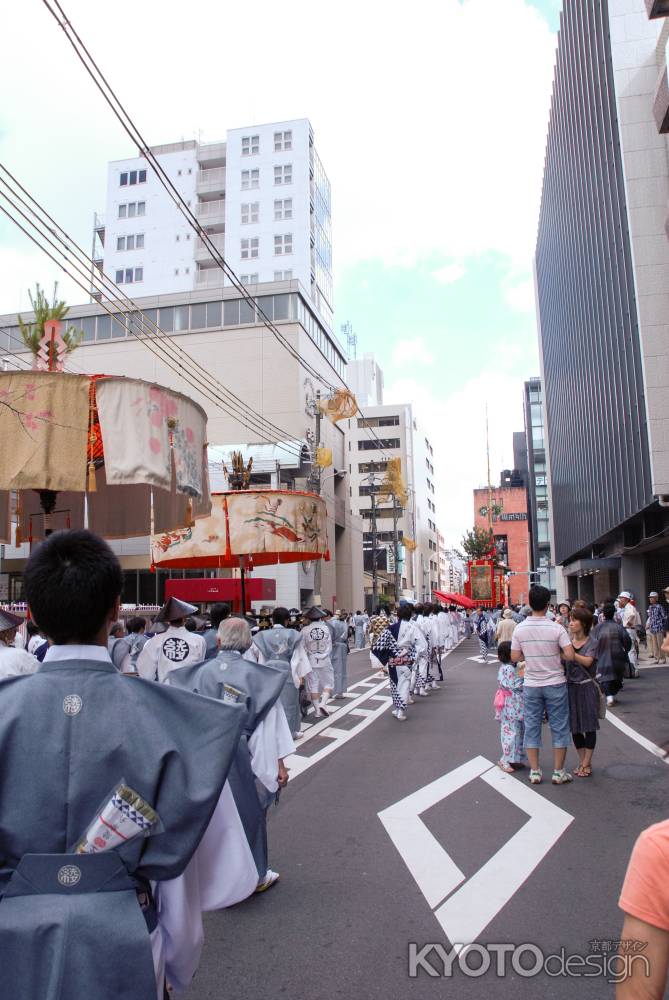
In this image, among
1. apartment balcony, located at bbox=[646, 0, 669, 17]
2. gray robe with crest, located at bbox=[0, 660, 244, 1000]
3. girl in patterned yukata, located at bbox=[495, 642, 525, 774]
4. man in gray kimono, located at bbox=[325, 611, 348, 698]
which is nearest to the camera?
gray robe with crest, located at bbox=[0, 660, 244, 1000]

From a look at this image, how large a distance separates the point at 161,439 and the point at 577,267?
107 ft

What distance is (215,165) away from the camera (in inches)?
2315

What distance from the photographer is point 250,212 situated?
55688 millimetres

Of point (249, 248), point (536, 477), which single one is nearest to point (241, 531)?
point (249, 248)

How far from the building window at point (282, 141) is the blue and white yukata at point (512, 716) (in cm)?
5620

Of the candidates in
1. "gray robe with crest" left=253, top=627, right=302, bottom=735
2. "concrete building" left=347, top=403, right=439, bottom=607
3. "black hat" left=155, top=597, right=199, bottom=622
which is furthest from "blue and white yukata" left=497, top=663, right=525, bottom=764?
"concrete building" left=347, top=403, right=439, bottom=607

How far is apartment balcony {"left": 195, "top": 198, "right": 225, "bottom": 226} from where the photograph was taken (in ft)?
189

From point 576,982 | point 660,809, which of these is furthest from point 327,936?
point 660,809

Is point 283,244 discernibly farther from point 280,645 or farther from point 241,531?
point 280,645

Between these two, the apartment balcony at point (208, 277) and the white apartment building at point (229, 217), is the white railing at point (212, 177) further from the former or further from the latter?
the apartment balcony at point (208, 277)

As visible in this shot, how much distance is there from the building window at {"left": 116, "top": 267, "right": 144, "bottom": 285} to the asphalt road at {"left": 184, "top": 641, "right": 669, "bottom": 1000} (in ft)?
175

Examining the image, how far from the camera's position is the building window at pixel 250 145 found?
5619 cm

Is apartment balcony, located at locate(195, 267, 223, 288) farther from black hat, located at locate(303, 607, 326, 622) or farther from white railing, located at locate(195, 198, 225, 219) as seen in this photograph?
black hat, located at locate(303, 607, 326, 622)

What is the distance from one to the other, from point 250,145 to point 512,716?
189 ft
